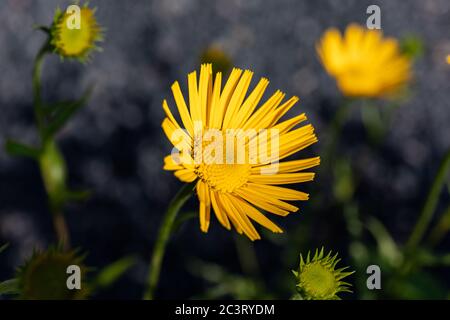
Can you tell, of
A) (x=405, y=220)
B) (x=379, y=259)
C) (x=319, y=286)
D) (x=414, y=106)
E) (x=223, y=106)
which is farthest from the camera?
(x=414, y=106)

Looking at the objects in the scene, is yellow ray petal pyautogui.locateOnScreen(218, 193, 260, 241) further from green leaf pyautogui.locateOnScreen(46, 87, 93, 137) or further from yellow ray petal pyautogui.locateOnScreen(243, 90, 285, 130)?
green leaf pyautogui.locateOnScreen(46, 87, 93, 137)

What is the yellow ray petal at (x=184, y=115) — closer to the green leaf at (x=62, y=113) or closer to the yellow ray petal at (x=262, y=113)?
the yellow ray petal at (x=262, y=113)

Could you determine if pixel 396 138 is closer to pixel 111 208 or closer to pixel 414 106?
pixel 414 106

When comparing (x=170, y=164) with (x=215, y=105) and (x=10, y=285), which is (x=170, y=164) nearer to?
(x=215, y=105)

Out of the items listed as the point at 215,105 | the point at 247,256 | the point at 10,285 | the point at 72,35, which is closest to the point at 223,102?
the point at 215,105

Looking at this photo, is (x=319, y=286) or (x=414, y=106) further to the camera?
(x=414, y=106)
